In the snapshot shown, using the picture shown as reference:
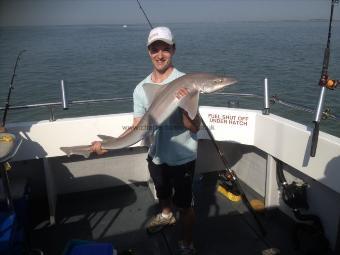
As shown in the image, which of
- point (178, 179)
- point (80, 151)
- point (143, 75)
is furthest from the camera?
point (143, 75)

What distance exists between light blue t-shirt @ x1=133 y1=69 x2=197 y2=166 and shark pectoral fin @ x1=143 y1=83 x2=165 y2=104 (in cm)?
6

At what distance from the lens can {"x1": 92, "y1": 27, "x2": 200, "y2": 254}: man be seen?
3523mm

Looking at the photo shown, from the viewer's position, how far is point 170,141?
3672 millimetres

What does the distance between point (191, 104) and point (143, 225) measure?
7.34 feet

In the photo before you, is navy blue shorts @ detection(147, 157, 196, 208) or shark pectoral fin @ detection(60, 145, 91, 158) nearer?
navy blue shorts @ detection(147, 157, 196, 208)

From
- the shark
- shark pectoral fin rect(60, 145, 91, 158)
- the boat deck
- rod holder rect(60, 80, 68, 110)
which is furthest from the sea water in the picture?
the shark

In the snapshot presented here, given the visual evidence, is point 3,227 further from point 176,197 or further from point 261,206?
point 261,206

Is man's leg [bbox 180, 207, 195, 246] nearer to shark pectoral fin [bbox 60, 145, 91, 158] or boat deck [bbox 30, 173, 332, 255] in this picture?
boat deck [bbox 30, 173, 332, 255]

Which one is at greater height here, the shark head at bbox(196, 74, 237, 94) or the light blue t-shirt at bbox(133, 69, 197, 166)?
the shark head at bbox(196, 74, 237, 94)

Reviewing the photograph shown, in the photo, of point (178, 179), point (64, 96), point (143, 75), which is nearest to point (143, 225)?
point (178, 179)

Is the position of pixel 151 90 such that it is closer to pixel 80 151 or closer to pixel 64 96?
pixel 80 151

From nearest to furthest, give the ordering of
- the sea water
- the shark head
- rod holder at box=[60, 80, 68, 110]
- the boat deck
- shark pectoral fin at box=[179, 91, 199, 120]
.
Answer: shark pectoral fin at box=[179, 91, 199, 120] < the shark head < the boat deck < rod holder at box=[60, 80, 68, 110] < the sea water

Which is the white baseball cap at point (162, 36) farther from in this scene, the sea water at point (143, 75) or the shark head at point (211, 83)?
the sea water at point (143, 75)

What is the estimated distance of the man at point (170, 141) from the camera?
3523mm
